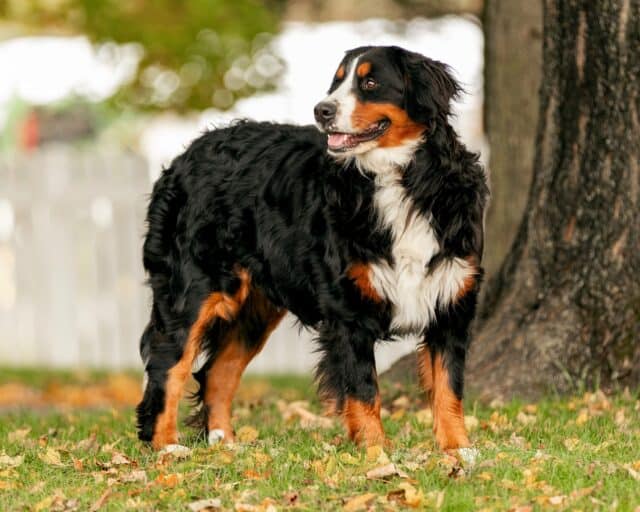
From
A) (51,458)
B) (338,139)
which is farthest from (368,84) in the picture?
(51,458)

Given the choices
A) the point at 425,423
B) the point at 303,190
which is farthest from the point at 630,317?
the point at 303,190

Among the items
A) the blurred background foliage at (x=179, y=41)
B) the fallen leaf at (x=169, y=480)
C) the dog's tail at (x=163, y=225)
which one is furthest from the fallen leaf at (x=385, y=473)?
the blurred background foliage at (x=179, y=41)

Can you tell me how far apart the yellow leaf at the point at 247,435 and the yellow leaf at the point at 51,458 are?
3.53 ft

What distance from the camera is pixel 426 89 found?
581 cm

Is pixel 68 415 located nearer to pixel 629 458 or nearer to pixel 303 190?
pixel 303 190

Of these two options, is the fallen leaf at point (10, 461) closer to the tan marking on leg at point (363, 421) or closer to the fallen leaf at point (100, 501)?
the fallen leaf at point (100, 501)

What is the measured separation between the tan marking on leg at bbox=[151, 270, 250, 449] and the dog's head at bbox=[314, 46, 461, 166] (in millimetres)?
1208

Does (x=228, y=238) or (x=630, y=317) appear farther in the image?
(x=630, y=317)

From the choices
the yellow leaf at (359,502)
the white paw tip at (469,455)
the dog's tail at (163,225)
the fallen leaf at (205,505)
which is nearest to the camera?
the yellow leaf at (359,502)

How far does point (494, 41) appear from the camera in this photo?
32.6ft

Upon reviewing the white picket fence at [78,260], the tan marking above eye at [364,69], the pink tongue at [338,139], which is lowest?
the white picket fence at [78,260]

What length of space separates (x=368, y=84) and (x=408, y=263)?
0.91 m

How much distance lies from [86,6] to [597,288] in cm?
791

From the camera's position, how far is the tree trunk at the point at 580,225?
7.20 meters
